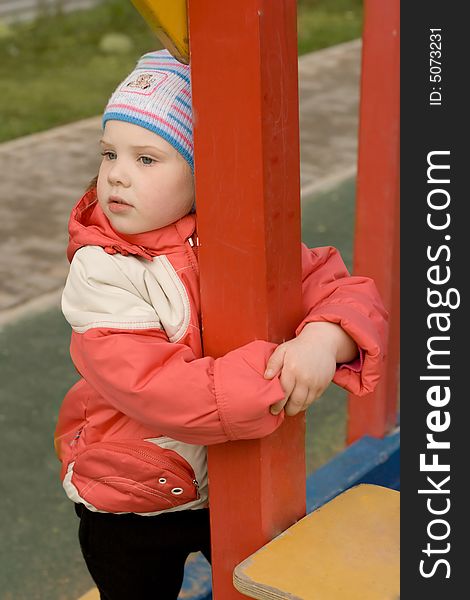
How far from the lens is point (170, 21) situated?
1.69m

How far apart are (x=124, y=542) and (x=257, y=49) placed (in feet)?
3.05

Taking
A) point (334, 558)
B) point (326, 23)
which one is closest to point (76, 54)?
point (326, 23)

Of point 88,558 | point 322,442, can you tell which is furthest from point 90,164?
point 88,558

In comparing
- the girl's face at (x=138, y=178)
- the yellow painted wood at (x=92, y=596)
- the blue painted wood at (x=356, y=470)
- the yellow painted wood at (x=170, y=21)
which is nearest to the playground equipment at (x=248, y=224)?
the yellow painted wood at (x=170, y=21)

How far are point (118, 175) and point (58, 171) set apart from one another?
4.49 m

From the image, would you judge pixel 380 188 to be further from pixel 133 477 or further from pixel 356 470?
pixel 133 477

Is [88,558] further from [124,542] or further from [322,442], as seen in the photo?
[322,442]

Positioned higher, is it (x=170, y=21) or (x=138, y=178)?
(x=170, y=21)


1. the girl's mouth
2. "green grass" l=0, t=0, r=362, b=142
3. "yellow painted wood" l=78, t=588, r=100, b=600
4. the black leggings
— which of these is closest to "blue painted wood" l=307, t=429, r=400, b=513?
"yellow painted wood" l=78, t=588, r=100, b=600

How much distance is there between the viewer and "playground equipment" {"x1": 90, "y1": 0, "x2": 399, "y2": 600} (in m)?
1.65

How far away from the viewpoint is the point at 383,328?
1.92 metres

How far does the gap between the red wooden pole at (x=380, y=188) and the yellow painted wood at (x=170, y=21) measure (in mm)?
1407

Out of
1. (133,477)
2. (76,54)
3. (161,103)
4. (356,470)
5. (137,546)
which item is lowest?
(356,470)

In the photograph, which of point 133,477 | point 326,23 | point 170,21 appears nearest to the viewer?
point 170,21
